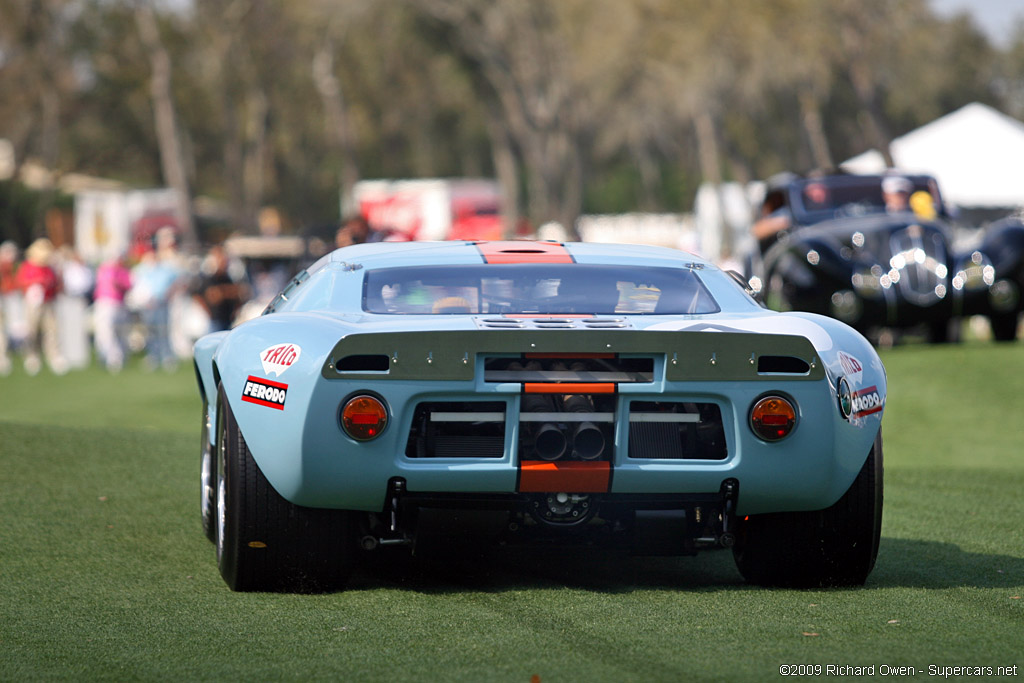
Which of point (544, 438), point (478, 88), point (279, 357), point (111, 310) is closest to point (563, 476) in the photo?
point (544, 438)

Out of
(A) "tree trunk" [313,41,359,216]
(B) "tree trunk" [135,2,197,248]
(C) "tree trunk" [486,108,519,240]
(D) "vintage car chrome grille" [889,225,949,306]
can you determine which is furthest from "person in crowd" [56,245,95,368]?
(A) "tree trunk" [313,41,359,216]

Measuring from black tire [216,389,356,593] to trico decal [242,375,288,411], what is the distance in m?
0.15

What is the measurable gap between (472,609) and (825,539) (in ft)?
4.27

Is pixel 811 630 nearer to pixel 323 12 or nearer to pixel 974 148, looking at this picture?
pixel 974 148

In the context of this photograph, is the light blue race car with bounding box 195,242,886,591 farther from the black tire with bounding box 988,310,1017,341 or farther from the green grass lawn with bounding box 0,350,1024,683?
the black tire with bounding box 988,310,1017,341

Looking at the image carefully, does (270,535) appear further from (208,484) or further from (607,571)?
(607,571)

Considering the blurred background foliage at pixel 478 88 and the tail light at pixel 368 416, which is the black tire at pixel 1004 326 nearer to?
the tail light at pixel 368 416

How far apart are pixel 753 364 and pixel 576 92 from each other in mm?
51821

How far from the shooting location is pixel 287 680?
4.02 m

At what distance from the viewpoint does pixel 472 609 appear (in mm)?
4934

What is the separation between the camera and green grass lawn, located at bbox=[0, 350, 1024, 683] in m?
4.20

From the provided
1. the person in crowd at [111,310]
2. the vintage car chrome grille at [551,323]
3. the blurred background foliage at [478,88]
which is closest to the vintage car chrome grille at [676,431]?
the vintage car chrome grille at [551,323]

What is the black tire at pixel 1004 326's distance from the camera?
1553 centimetres

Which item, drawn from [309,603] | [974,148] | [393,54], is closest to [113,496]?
[309,603]
